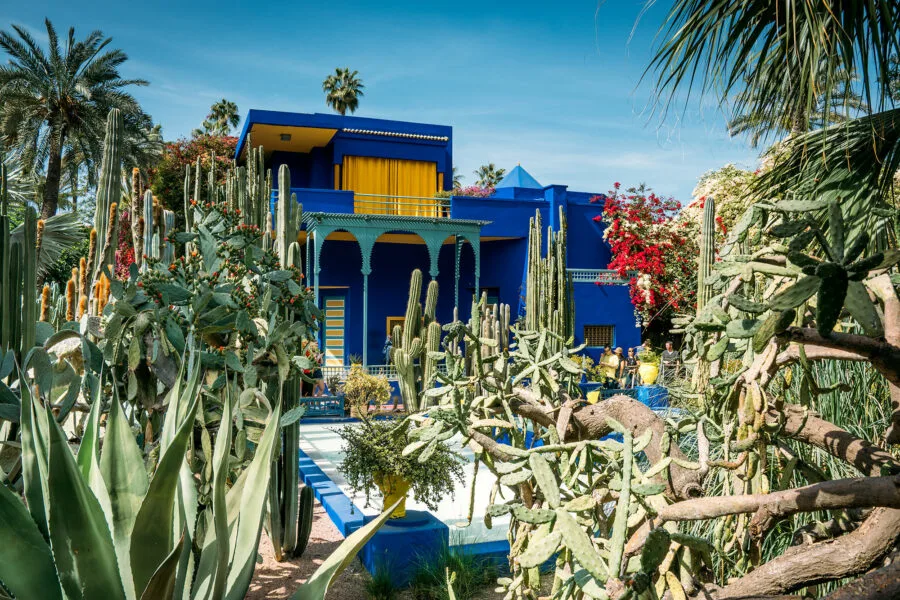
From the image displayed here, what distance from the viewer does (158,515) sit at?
194 cm

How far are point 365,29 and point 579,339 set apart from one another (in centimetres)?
1324

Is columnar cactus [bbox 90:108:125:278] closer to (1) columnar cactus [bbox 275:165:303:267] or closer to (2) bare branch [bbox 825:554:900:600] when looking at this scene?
(1) columnar cactus [bbox 275:165:303:267]

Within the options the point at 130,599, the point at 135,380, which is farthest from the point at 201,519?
the point at 135,380

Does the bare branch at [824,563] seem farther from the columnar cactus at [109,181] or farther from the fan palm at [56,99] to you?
the fan palm at [56,99]

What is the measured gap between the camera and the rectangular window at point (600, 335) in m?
20.2

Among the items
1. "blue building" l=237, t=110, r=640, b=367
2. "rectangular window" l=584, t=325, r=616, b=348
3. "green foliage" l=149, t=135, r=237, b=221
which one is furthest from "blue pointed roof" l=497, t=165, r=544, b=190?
"green foliage" l=149, t=135, r=237, b=221

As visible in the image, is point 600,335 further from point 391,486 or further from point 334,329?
point 391,486

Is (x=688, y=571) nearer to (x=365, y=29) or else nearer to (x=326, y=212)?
(x=365, y=29)

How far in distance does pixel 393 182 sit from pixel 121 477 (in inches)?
783

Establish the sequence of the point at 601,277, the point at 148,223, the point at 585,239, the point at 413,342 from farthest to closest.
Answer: the point at 585,239 < the point at 601,277 < the point at 413,342 < the point at 148,223

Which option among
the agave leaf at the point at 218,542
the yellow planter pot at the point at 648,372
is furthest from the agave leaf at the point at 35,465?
the yellow planter pot at the point at 648,372

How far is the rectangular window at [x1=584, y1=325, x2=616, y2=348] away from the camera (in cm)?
2020

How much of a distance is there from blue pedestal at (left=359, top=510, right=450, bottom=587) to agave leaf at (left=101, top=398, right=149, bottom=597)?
3.24 m

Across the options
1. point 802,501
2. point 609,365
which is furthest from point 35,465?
point 609,365
